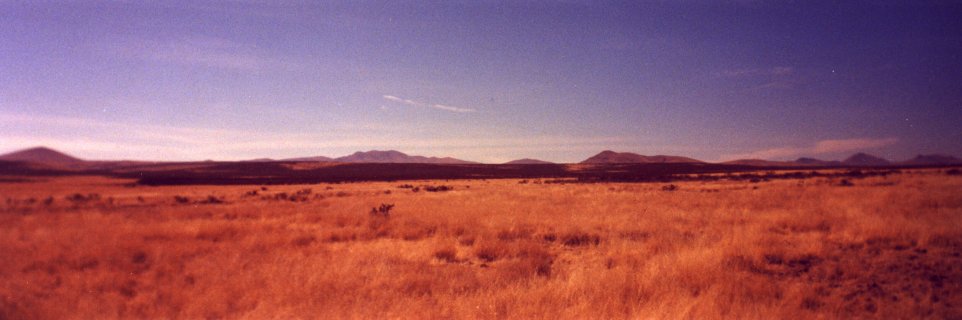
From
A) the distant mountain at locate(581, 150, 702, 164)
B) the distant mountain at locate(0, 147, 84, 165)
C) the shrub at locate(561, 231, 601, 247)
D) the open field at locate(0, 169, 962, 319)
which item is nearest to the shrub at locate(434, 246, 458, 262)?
the open field at locate(0, 169, 962, 319)

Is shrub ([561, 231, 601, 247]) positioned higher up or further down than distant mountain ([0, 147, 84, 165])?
further down

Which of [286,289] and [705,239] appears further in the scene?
[705,239]

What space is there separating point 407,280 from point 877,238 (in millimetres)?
8847

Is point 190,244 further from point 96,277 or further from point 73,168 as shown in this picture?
point 73,168

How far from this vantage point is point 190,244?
8305 millimetres

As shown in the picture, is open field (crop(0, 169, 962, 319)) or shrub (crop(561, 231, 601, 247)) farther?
shrub (crop(561, 231, 601, 247))

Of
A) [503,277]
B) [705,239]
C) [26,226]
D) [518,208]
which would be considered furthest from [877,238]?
[26,226]

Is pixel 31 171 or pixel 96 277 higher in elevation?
pixel 31 171

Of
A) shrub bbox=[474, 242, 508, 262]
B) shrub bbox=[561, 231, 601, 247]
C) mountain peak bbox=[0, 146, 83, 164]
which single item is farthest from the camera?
shrub bbox=[561, 231, 601, 247]

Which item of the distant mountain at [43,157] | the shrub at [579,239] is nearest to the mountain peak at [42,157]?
the distant mountain at [43,157]

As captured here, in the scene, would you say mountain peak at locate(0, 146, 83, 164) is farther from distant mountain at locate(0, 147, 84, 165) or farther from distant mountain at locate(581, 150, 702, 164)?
distant mountain at locate(581, 150, 702, 164)

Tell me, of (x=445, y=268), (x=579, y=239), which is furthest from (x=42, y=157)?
(x=579, y=239)

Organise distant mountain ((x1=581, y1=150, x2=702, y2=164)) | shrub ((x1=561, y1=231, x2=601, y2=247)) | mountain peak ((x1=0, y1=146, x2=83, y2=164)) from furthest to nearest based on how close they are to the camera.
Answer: distant mountain ((x1=581, y1=150, x2=702, y2=164)), shrub ((x1=561, y1=231, x2=601, y2=247)), mountain peak ((x1=0, y1=146, x2=83, y2=164))

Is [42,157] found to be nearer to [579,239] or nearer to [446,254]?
[446,254]
